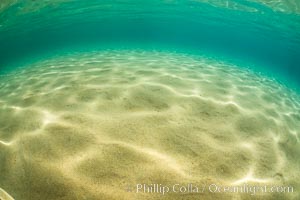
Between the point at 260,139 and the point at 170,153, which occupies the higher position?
the point at 170,153

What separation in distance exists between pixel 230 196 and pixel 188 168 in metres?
0.51

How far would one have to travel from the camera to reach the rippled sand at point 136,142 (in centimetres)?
235

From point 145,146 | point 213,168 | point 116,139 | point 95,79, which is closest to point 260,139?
point 213,168

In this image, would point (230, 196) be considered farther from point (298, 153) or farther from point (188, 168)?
point (298, 153)

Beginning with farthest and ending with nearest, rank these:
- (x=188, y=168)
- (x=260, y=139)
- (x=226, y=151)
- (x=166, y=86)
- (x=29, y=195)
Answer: (x=166, y=86)
(x=260, y=139)
(x=226, y=151)
(x=188, y=168)
(x=29, y=195)

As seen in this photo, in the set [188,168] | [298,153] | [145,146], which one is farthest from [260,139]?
[145,146]

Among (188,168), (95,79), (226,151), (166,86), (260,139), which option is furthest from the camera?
(95,79)

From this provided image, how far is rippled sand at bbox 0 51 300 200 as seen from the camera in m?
2.35

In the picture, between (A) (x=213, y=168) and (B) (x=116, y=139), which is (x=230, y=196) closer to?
(A) (x=213, y=168)

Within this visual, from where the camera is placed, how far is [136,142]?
2801 mm

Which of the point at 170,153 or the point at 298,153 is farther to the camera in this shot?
the point at 298,153

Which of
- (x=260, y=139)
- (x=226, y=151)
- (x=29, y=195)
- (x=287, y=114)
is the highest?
(x=29, y=195)

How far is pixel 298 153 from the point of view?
3.53 m

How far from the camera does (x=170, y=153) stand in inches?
106
